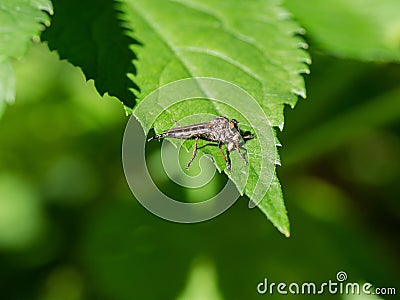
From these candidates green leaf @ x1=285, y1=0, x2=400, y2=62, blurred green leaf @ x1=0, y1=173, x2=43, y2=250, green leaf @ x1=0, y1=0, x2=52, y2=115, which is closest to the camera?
green leaf @ x1=0, y1=0, x2=52, y2=115

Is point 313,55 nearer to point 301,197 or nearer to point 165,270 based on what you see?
point 301,197

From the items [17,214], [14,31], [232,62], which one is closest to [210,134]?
[232,62]

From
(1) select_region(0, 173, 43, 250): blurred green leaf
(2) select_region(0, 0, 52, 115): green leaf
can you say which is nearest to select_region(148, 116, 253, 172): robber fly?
(2) select_region(0, 0, 52, 115): green leaf

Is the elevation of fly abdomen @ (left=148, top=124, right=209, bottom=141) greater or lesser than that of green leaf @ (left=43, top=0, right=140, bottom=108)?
lesser

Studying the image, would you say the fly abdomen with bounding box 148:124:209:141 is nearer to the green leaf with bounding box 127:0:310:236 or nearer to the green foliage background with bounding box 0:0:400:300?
the green leaf with bounding box 127:0:310:236

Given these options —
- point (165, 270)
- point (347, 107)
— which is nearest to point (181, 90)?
point (165, 270)

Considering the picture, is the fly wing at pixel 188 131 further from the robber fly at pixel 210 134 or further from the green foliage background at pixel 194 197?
the green foliage background at pixel 194 197

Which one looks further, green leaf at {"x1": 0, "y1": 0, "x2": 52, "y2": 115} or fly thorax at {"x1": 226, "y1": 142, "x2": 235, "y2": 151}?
fly thorax at {"x1": 226, "y1": 142, "x2": 235, "y2": 151}

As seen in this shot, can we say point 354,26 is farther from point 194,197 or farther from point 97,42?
point 97,42

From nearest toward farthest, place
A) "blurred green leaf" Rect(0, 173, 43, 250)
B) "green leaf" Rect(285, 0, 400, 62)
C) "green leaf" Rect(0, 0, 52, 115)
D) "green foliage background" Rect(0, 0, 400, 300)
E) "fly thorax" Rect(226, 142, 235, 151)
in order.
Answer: "green leaf" Rect(0, 0, 52, 115) < "fly thorax" Rect(226, 142, 235, 151) < "green leaf" Rect(285, 0, 400, 62) < "green foliage background" Rect(0, 0, 400, 300) < "blurred green leaf" Rect(0, 173, 43, 250)
